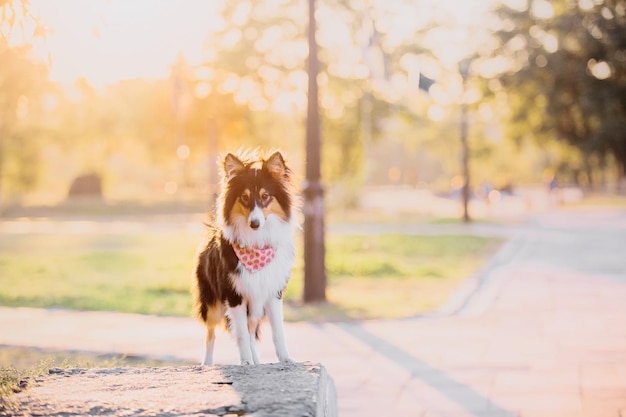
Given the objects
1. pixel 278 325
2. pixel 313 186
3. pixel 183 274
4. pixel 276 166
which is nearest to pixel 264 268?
pixel 278 325

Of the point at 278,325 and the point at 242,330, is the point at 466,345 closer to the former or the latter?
the point at 278,325

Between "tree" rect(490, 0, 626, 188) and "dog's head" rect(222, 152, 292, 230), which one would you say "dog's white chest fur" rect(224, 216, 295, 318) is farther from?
"tree" rect(490, 0, 626, 188)

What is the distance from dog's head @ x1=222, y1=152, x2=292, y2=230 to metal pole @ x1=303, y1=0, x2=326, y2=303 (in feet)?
22.0

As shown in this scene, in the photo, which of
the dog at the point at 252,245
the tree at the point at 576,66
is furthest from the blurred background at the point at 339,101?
the dog at the point at 252,245

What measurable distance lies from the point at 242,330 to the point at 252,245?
542 millimetres

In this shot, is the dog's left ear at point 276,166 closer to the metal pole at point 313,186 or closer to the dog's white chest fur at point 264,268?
the dog's white chest fur at point 264,268

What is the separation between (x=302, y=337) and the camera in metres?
9.50

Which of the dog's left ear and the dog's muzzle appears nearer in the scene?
the dog's muzzle

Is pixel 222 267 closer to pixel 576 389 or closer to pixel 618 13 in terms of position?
pixel 576 389

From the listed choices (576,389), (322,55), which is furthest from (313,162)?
(322,55)

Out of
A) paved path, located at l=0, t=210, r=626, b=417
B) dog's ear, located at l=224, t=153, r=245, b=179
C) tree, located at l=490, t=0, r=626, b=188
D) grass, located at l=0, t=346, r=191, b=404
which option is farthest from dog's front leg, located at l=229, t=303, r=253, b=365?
tree, located at l=490, t=0, r=626, b=188

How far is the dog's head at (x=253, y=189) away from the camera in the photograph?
17.0 feet

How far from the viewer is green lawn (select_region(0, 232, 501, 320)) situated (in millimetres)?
12625

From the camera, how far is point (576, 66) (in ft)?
169
